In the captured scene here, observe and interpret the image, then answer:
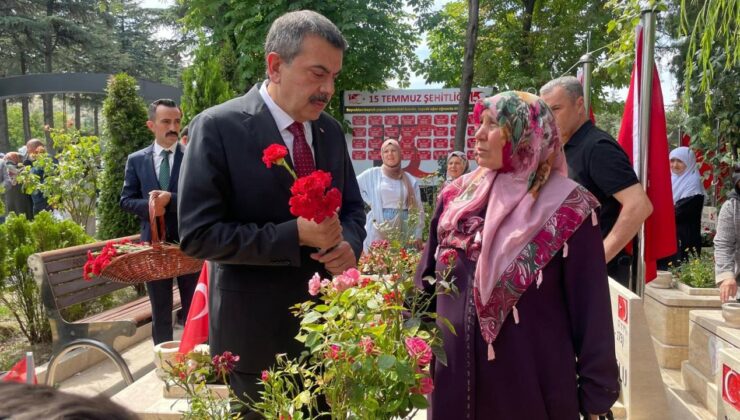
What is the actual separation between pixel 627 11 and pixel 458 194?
4.31 meters

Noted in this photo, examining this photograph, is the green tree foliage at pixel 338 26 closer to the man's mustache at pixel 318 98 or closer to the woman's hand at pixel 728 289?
the woman's hand at pixel 728 289

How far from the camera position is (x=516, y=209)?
6.89 ft

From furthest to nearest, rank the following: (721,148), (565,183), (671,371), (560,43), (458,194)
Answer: (560,43) → (721,148) → (671,371) → (458,194) → (565,183)

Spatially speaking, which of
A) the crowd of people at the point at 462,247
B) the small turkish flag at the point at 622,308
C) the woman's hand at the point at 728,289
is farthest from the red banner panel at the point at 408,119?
the crowd of people at the point at 462,247

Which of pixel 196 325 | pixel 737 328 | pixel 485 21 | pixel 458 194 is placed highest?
pixel 485 21

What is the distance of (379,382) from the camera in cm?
146

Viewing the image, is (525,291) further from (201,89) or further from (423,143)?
(423,143)

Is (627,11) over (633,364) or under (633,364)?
over

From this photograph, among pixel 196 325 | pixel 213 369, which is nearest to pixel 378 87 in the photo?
pixel 196 325

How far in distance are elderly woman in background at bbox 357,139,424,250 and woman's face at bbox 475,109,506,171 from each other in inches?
192

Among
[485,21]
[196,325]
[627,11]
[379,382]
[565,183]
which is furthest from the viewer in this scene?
[485,21]

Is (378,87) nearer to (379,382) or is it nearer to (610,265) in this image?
(610,265)

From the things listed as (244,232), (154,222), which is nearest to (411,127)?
(154,222)

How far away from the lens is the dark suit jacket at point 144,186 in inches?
184
